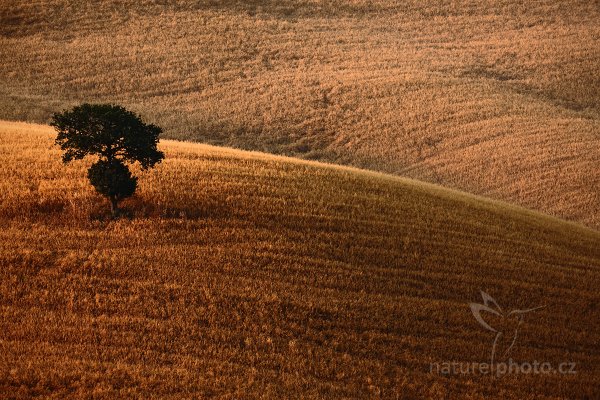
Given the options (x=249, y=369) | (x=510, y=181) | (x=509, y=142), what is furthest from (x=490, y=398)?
(x=509, y=142)

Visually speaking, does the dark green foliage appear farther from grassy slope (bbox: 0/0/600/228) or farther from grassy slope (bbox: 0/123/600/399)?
grassy slope (bbox: 0/0/600/228)

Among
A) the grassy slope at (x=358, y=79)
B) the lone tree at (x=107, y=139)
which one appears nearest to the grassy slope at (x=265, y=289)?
the lone tree at (x=107, y=139)

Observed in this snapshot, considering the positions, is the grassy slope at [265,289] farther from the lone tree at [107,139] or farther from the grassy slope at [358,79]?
the grassy slope at [358,79]

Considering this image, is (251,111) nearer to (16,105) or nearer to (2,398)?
(16,105)

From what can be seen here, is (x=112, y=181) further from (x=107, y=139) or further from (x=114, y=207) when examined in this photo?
(x=107, y=139)

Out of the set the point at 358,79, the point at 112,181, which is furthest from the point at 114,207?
the point at 358,79

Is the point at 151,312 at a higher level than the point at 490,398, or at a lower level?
higher
